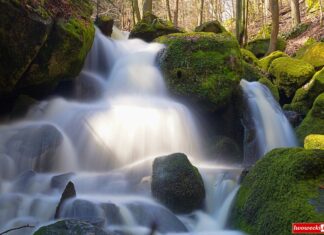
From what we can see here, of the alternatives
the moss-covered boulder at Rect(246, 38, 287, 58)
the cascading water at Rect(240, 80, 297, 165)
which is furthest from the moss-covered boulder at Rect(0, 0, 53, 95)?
the moss-covered boulder at Rect(246, 38, 287, 58)

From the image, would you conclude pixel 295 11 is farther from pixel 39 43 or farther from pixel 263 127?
pixel 39 43

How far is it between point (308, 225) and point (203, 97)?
579cm

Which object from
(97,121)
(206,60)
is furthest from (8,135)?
(206,60)

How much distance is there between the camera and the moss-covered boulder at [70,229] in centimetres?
388

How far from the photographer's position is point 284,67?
519 inches

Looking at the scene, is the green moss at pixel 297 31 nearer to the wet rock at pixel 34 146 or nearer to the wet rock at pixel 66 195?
the wet rock at pixel 34 146

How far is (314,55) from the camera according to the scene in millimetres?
13648

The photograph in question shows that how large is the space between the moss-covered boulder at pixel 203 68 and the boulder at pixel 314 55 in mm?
4041

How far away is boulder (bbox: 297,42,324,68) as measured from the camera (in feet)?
43.5

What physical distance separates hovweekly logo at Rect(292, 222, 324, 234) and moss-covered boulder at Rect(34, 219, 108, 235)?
6.58 feet

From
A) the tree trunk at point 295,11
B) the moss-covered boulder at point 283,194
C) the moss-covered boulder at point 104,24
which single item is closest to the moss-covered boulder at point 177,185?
the moss-covered boulder at point 283,194

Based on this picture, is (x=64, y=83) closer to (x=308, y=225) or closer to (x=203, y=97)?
(x=203, y=97)

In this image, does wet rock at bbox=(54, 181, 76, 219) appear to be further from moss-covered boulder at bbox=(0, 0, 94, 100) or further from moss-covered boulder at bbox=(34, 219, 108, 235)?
moss-covered boulder at bbox=(0, 0, 94, 100)

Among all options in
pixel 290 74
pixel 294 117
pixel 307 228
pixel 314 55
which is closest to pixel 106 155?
pixel 307 228
